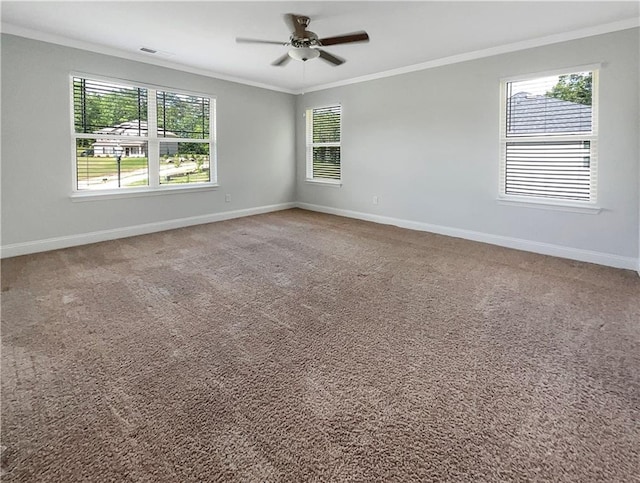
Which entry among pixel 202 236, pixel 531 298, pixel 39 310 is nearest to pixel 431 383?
pixel 531 298

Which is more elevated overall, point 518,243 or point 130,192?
point 130,192

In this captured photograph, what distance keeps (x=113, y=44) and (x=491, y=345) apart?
5.20m

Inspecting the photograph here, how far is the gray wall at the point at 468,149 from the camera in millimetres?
3830

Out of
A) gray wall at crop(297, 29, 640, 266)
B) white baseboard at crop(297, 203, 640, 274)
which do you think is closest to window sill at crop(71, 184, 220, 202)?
gray wall at crop(297, 29, 640, 266)

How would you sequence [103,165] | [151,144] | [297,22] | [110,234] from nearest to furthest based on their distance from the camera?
[297,22] → [103,165] → [110,234] → [151,144]

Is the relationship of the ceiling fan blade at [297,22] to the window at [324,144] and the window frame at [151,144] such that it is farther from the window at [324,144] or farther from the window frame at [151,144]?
the window at [324,144]

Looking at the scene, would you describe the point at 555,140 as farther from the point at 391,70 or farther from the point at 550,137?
the point at 391,70

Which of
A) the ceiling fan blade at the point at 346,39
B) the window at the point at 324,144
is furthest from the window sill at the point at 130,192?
the ceiling fan blade at the point at 346,39

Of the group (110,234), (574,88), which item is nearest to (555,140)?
(574,88)

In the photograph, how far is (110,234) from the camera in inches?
199

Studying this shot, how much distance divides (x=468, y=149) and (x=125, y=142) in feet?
15.3

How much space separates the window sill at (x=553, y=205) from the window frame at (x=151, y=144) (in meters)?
4.46

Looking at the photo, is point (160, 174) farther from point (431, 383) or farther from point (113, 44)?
point (431, 383)

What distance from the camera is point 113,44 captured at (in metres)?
4.52
